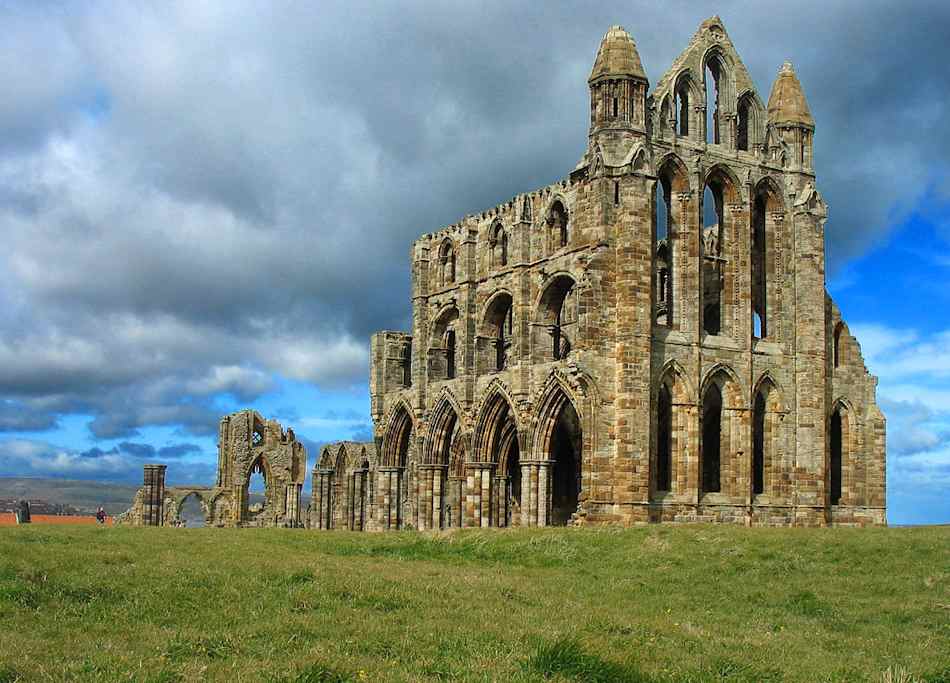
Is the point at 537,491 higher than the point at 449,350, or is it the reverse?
the point at 449,350

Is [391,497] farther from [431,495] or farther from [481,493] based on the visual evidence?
[481,493]

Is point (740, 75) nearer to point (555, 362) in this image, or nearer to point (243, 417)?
point (555, 362)

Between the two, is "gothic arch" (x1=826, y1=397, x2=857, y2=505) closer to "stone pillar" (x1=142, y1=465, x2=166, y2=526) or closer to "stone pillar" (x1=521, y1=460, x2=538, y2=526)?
"stone pillar" (x1=521, y1=460, x2=538, y2=526)

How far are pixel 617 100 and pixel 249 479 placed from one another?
33655mm

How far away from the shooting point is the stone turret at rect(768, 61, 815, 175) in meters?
41.5

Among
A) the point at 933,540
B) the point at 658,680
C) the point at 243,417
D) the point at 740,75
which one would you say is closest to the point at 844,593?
the point at 933,540

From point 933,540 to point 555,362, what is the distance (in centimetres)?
1450

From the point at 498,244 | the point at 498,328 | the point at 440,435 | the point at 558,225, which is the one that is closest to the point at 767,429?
the point at 558,225

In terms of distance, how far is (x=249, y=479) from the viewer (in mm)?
62531

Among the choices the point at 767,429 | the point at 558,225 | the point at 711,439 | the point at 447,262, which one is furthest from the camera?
the point at 447,262

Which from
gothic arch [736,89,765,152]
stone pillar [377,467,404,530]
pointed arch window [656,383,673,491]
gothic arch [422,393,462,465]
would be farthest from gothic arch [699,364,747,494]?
stone pillar [377,467,404,530]

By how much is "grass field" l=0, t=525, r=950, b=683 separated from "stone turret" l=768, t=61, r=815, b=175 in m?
17.6

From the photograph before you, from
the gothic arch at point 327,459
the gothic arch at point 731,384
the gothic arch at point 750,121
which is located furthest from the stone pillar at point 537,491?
the gothic arch at point 327,459

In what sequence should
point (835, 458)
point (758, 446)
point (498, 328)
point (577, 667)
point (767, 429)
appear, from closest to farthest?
1. point (577, 667)
2. point (767, 429)
3. point (758, 446)
4. point (835, 458)
5. point (498, 328)
